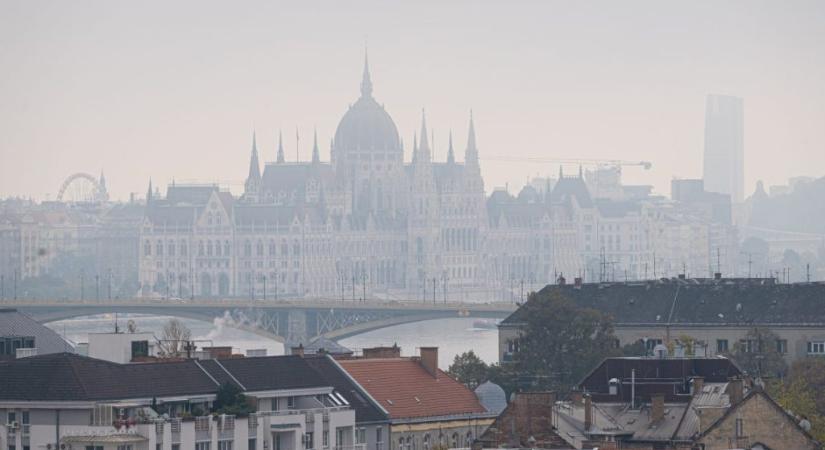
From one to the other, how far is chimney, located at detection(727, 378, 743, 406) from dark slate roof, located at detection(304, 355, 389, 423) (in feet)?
19.7

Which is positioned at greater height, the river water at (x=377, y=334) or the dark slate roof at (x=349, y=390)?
the dark slate roof at (x=349, y=390)

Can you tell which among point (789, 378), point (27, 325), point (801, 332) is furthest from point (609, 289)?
point (27, 325)

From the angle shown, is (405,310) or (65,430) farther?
(405,310)

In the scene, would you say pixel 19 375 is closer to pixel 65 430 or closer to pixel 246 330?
pixel 65 430

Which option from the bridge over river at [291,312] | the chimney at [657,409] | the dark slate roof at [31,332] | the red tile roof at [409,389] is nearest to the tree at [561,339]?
the dark slate roof at [31,332]

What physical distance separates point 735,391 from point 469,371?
28610 mm

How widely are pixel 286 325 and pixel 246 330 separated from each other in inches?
100

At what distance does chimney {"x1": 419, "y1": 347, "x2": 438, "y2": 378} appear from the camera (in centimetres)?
5472

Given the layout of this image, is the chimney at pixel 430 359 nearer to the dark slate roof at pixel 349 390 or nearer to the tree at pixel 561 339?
the dark slate roof at pixel 349 390

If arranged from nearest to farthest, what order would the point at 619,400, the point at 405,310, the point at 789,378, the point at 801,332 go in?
1. the point at 619,400
2. the point at 789,378
3. the point at 801,332
4. the point at 405,310

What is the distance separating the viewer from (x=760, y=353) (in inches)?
3164

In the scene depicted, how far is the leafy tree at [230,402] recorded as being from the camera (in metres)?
45.4

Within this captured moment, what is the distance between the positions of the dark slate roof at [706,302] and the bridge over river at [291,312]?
50495mm

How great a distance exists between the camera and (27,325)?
66000mm
